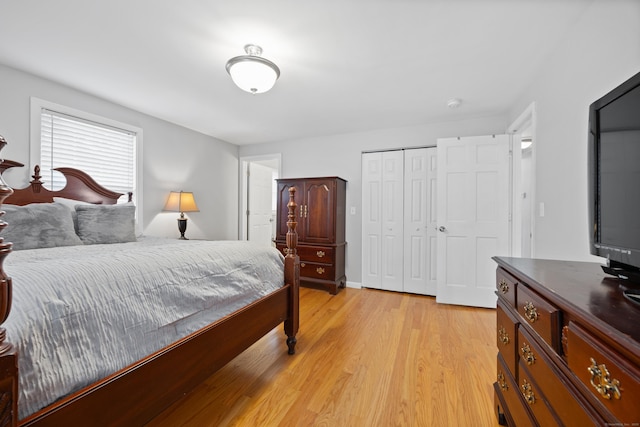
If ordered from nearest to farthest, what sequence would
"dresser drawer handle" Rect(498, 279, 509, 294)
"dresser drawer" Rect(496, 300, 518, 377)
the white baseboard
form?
"dresser drawer" Rect(496, 300, 518, 377) → "dresser drawer handle" Rect(498, 279, 509, 294) → the white baseboard

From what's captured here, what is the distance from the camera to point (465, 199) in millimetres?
3154

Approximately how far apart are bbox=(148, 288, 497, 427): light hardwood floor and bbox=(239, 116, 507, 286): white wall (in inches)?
60.4

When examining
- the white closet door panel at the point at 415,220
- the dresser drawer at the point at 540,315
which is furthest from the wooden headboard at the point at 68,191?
the white closet door panel at the point at 415,220

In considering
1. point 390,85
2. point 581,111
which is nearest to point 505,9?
point 581,111

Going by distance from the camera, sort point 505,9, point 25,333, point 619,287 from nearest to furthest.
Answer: point 25,333 < point 619,287 < point 505,9

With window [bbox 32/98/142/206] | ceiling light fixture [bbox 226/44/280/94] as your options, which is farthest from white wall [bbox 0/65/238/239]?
ceiling light fixture [bbox 226/44/280/94]

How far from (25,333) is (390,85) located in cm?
287

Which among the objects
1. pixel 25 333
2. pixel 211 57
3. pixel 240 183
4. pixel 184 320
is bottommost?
pixel 184 320

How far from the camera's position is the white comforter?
77cm

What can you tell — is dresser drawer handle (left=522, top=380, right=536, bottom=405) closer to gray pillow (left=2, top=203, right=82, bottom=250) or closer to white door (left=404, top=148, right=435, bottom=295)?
white door (left=404, top=148, right=435, bottom=295)

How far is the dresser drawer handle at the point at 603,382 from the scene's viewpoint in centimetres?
54

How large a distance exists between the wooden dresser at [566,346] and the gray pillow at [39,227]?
113 inches

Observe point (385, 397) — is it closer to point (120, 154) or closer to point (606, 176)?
point (606, 176)

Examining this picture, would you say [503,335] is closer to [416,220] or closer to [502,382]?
[502,382]
